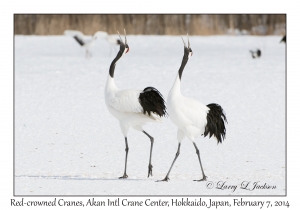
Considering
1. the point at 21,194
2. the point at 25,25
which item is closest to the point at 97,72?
the point at 25,25

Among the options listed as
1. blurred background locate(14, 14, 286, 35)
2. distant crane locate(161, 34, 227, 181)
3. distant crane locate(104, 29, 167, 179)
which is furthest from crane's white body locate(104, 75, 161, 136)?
blurred background locate(14, 14, 286, 35)

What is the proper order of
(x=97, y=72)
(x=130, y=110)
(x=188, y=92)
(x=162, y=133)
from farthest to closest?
1. (x=97, y=72)
2. (x=188, y=92)
3. (x=162, y=133)
4. (x=130, y=110)

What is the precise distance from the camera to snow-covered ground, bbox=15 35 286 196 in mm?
7465

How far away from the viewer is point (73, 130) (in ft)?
32.7

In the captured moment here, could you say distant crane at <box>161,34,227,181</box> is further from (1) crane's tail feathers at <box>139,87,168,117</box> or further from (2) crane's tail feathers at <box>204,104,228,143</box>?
(1) crane's tail feathers at <box>139,87,168,117</box>

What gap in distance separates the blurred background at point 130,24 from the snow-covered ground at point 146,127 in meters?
1.63

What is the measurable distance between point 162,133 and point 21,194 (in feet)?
10.8

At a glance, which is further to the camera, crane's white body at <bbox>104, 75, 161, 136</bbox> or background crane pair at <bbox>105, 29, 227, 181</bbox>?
crane's white body at <bbox>104, 75, 161, 136</bbox>

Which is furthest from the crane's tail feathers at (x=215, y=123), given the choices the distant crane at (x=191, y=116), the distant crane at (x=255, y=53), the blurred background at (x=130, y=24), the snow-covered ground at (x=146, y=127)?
the blurred background at (x=130, y=24)

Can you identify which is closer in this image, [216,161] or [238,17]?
[216,161]

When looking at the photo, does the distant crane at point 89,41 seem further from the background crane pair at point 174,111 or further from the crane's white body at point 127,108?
the crane's white body at point 127,108

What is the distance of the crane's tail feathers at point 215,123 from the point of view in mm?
7477

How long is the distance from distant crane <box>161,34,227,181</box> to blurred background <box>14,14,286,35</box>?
11.9 metres

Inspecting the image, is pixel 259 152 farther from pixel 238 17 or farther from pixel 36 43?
pixel 238 17
